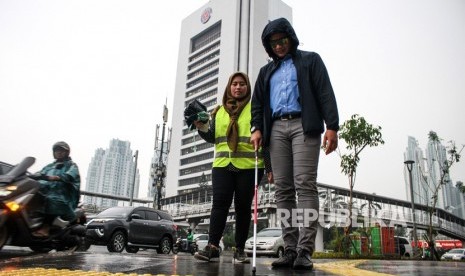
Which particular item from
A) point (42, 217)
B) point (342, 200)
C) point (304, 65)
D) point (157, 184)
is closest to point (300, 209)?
point (304, 65)

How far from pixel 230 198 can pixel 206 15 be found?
9494 cm

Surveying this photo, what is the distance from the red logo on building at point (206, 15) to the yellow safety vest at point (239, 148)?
306 feet

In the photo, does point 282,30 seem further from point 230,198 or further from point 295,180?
point 230,198

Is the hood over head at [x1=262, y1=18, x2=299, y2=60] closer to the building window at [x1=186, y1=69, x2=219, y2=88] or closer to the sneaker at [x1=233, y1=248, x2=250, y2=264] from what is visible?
the sneaker at [x1=233, y1=248, x2=250, y2=264]

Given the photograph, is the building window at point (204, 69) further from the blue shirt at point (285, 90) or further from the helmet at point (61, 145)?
the blue shirt at point (285, 90)

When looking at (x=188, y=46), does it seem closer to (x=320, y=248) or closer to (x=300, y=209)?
(x=320, y=248)

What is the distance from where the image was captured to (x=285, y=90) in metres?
3.47

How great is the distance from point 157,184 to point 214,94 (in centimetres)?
6529

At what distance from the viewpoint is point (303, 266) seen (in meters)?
2.95

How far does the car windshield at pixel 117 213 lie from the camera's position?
1116 centimetres

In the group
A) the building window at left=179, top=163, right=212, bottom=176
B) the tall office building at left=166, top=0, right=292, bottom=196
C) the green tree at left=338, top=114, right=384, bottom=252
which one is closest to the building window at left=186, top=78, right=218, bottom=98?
the tall office building at left=166, top=0, right=292, bottom=196

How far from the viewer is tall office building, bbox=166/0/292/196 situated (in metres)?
80.5

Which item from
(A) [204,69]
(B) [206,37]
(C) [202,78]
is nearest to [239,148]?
(C) [202,78]

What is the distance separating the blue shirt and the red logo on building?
93438 mm
